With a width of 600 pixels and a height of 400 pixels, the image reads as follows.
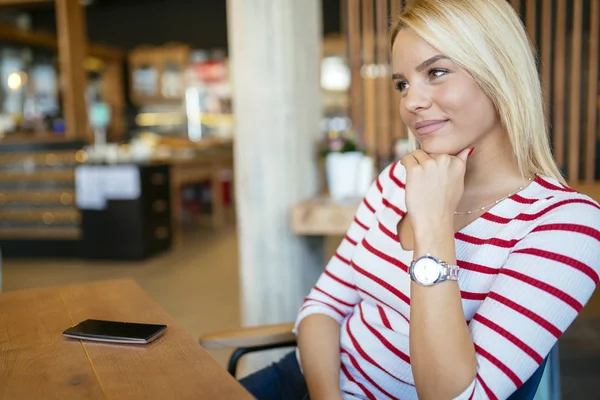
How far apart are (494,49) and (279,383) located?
2.98 ft

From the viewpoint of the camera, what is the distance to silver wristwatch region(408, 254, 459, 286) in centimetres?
101

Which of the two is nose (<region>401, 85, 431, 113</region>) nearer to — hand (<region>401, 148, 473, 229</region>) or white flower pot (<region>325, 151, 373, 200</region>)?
hand (<region>401, 148, 473, 229</region>)

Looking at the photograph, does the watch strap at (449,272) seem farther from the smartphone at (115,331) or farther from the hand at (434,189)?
the smartphone at (115,331)

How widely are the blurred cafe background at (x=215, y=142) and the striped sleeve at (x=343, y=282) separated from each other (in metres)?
0.75

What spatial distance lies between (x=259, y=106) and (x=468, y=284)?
4.91ft

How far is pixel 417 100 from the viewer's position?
1.16 meters

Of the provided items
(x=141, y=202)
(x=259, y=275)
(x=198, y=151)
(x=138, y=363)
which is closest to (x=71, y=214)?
(x=141, y=202)

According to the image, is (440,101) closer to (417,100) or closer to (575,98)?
(417,100)

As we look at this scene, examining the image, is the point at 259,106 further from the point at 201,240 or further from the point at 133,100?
the point at 133,100

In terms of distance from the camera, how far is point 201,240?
22.6 feet

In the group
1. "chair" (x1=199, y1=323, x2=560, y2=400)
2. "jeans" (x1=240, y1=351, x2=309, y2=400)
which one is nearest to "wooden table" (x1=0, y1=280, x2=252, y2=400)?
"chair" (x1=199, y1=323, x2=560, y2=400)

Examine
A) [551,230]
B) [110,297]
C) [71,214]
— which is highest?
[551,230]

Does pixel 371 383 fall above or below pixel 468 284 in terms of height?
below

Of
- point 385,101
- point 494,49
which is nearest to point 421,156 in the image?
point 494,49
